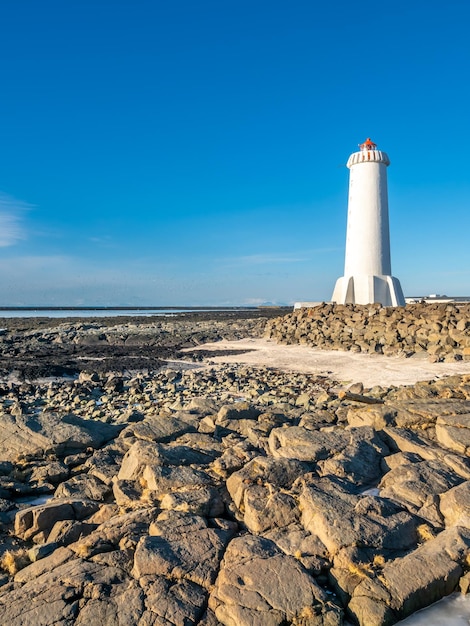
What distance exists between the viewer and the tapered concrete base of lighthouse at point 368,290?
26.7 meters

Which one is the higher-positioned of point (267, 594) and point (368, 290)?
point (368, 290)

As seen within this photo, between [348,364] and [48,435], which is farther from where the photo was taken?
[348,364]

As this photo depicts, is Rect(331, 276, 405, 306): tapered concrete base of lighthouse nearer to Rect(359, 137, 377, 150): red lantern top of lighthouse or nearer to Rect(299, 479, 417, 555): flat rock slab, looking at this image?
Rect(359, 137, 377, 150): red lantern top of lighthouse

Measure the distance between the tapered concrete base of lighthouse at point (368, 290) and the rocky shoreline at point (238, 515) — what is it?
731 inches

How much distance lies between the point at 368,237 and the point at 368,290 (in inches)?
122

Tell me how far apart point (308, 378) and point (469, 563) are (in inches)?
398

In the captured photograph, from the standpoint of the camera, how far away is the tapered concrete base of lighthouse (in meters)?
26.7

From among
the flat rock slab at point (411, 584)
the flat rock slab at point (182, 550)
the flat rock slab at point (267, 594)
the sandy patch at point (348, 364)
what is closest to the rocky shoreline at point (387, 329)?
the sandy patch at point (348, 364)

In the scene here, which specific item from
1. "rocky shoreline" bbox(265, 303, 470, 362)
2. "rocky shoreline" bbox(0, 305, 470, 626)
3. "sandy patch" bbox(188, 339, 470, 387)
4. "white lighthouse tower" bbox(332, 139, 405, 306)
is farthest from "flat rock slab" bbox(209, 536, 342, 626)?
"white lighthouse tower" bbox(332, 139, 405, 306)

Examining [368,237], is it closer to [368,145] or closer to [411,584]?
[368,145]

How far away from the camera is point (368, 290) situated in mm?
26703

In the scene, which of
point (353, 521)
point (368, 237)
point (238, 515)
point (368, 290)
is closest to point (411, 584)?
point (353, 521)

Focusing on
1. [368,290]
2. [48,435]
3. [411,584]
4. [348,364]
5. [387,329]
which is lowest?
[411,584]

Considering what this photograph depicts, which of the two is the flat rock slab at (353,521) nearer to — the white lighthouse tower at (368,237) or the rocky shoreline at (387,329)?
the rocky shoreline at (387,329)
